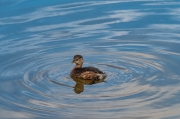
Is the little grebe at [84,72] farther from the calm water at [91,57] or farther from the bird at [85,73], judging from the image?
the calm water at [91,57]

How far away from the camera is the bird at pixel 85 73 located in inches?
361

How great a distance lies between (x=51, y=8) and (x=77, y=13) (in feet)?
2.55

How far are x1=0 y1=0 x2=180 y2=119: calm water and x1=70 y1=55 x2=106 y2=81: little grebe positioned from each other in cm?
13

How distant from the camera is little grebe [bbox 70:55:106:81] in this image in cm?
918

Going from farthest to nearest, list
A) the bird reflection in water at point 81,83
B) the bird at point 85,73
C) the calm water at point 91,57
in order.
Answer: the bird at point 85,73 < the bird reflection in water at point 81,83 < the calm water at point 91,57

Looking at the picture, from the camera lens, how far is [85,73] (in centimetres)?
946

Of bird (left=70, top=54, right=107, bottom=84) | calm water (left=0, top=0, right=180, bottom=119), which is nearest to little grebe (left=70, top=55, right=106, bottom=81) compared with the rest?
bird (left=70, top=54, right=107, bottom=84)

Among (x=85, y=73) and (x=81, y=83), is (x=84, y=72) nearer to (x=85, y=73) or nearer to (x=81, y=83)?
(x=85, y=73)

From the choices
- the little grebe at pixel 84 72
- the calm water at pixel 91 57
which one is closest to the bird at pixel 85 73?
the little grebe at pixel 84 72

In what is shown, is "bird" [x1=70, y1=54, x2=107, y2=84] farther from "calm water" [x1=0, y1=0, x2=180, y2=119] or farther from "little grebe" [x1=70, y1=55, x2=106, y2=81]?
"calm water" [x1=0, y1=0, x2=180, y2=119]

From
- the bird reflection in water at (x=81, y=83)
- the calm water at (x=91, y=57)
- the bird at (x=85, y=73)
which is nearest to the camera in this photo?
the calm water at (x=91, y=57)

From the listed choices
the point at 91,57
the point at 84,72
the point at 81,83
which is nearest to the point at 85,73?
the point at 84,72

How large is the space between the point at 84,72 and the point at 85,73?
0.07 ft

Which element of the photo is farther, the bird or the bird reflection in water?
the bird
